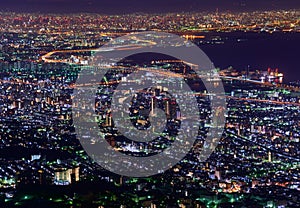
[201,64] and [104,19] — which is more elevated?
[104,19]

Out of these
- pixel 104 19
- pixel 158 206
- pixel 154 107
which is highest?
pixel 104 19

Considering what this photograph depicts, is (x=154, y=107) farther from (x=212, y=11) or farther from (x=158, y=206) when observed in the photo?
(x=212, y=11)

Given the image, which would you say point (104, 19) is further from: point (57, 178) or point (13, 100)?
point (57, 178)

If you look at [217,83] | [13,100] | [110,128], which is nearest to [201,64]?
[217,83]

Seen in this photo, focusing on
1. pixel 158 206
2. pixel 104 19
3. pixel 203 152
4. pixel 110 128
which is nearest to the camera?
pixel 158 206

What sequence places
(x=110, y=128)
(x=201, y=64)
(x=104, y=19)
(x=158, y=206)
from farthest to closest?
(x=104, y=19)
(x=201, y=64)
(x=110, y=128)
(x=158, y=206)

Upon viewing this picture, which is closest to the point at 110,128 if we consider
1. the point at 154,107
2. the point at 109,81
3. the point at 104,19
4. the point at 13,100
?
the point at 154,107

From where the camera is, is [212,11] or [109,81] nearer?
[109,81]
